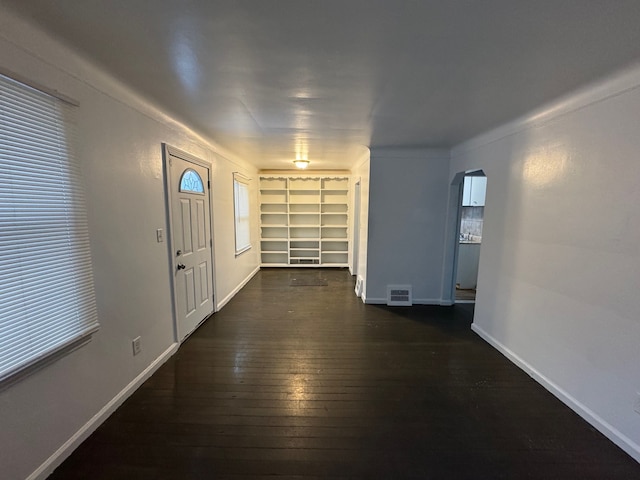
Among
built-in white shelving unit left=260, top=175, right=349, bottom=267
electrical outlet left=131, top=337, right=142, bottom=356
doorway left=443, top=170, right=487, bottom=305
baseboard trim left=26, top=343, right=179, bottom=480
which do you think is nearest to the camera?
baseboard trim left=26, top=343, right=179, bottom=480

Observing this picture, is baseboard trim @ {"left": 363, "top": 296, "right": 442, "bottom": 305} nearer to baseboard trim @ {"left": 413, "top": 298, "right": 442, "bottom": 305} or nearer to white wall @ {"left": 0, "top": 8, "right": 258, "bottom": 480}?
baseboard trim @ {"left": 413, "top": 298, "right": 442, "bottom": 305}

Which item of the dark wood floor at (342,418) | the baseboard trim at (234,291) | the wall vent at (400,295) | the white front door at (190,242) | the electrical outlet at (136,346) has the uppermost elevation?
the white front door at (190,242)

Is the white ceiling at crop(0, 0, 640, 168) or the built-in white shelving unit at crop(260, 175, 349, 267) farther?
the built-in white shelving unit at crop(260, 175, 349, 267)

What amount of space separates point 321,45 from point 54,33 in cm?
134

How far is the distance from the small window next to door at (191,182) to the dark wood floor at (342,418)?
1666 millimetres

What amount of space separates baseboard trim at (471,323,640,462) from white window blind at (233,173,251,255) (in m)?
4.08

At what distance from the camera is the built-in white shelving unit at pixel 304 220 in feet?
21.5

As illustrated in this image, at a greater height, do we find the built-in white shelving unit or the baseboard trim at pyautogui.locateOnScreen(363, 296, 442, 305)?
the built-in white shelving unit

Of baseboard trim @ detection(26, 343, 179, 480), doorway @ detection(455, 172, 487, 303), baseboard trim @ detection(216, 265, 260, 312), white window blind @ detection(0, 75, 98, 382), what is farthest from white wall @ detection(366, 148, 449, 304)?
white window blind @ detection(0, 75, 98, 382)

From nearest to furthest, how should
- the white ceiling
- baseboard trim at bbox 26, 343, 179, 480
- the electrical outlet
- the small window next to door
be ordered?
1. the white ceiling
2. baseboard trim at bbox 26, 343, 179, 480
3. the electrical outlet
4. the small window next to door

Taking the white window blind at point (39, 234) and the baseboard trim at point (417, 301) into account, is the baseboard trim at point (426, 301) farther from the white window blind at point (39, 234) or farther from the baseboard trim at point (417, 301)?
the white window blind at point (39, 234)

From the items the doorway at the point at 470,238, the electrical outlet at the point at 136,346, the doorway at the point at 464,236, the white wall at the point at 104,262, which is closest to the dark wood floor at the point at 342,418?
the white wall at the point at 104,262

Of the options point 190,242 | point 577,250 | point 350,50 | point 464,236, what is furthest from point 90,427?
point 464,236

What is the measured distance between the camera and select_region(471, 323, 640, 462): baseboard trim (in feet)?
5.57
